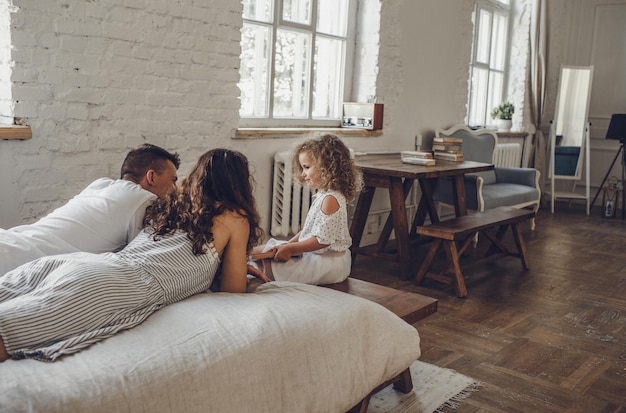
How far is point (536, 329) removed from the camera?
328 centimetres

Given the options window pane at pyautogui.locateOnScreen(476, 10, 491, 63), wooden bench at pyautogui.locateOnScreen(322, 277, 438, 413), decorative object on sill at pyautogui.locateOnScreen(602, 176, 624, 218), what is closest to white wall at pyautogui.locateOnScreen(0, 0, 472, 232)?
wooden bench at pyautogui.locateOnScreen(322, 277, 438, 413)

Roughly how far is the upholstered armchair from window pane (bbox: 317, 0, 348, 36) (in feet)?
4.41

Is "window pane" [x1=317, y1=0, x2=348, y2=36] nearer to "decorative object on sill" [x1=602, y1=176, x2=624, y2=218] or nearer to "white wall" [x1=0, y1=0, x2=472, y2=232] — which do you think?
"white wall" [x1=0, y1=0, x2=472, y2=232]

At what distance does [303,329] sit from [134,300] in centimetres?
48

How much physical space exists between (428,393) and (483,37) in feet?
17.1

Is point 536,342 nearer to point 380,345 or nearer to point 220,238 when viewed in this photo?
point 380,345

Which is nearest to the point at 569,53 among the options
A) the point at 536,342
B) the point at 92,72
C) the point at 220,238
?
the point at 536,342

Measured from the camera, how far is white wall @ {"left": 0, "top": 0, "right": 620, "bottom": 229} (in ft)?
9.05

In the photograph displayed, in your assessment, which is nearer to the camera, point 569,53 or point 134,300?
point 134,300

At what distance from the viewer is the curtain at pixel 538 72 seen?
7078 millimetres

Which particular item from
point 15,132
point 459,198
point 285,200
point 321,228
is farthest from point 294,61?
point 15,132

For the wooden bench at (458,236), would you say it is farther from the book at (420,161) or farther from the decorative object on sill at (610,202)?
the decorative object on sill at (610,202)

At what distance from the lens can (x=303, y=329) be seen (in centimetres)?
180

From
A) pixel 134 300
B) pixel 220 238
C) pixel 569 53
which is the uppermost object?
pixel 569 53
